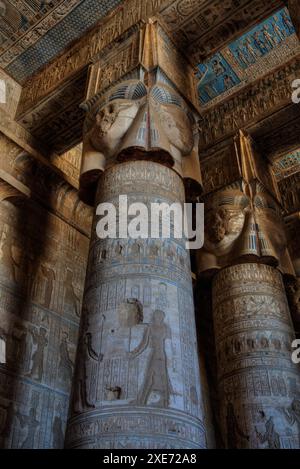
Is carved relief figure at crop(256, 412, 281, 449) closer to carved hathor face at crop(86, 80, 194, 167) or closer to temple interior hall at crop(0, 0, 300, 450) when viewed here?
temple interior hall at crop(0, 0, 300, 450)

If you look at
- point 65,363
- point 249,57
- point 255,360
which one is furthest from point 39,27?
point 255,360

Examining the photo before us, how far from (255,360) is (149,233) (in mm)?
2302

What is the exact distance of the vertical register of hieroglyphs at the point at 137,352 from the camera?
2.52m

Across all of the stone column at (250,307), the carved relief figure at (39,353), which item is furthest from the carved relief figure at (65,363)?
the stone column at (250,307)

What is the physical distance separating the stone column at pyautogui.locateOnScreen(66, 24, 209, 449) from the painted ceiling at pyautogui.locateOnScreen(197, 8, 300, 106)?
2812 millimetres

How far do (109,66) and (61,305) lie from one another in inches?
117

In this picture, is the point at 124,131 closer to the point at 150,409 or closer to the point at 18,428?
the point at 150,409

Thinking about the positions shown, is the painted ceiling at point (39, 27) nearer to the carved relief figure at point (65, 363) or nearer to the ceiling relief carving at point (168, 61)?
the ceiling relief carving at point (168, 61)

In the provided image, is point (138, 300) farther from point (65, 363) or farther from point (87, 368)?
point (65, 363)

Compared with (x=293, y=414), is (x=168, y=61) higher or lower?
higher

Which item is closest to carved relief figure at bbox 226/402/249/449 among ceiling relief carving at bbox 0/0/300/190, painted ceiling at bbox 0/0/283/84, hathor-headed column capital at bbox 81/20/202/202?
hathor-headed column capital at bbox 81/20/202/202

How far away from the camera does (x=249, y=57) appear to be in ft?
23.2

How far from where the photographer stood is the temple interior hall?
9.41ft
